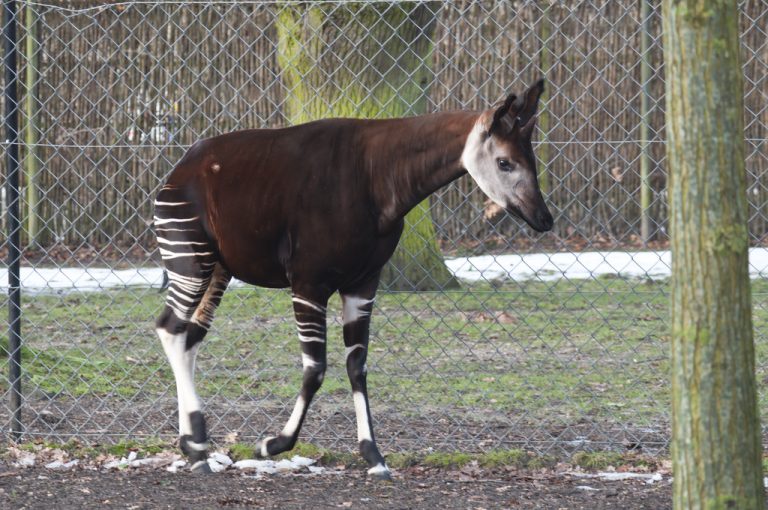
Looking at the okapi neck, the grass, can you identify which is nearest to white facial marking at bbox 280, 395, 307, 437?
the okapi neck

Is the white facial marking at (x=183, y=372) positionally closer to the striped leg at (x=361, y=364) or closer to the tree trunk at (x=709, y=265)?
the striped leg at (x=361, y=364)

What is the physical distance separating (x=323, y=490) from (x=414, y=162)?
119 cm

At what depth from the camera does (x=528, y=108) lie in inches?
144

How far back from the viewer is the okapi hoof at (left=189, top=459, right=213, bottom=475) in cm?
399

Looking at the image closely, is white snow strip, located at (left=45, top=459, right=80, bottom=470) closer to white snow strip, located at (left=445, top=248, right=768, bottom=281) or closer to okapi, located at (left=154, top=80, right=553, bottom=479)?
okapi, located at (left=154, top=80, right=553, bottom=479)

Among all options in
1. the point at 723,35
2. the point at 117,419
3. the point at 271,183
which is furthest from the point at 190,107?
the point at 723,35

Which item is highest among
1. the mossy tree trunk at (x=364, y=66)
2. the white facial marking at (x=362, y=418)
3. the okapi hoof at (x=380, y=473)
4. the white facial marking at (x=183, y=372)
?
the mossy tree trunk at (x=364, y=66)

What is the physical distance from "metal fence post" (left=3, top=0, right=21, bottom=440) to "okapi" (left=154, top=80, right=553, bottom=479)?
0.71m

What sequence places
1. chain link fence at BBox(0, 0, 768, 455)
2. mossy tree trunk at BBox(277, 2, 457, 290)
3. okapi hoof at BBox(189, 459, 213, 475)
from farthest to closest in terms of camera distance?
mossy tree trunk at BBox(277, 2, 457, 290) → chain link fence at BBox(0, 0, 768, 455) → okapi hoof at BBox(189, 459, 213, 475)

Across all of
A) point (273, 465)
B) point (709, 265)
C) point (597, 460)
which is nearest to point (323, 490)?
point (273, 465)

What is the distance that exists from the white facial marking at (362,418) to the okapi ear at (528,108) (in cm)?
114

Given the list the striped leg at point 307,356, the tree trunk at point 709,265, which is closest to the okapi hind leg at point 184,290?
the striped leg at point 307,356

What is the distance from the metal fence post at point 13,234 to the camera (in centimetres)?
440

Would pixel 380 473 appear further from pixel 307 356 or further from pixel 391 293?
pixel 391 293
